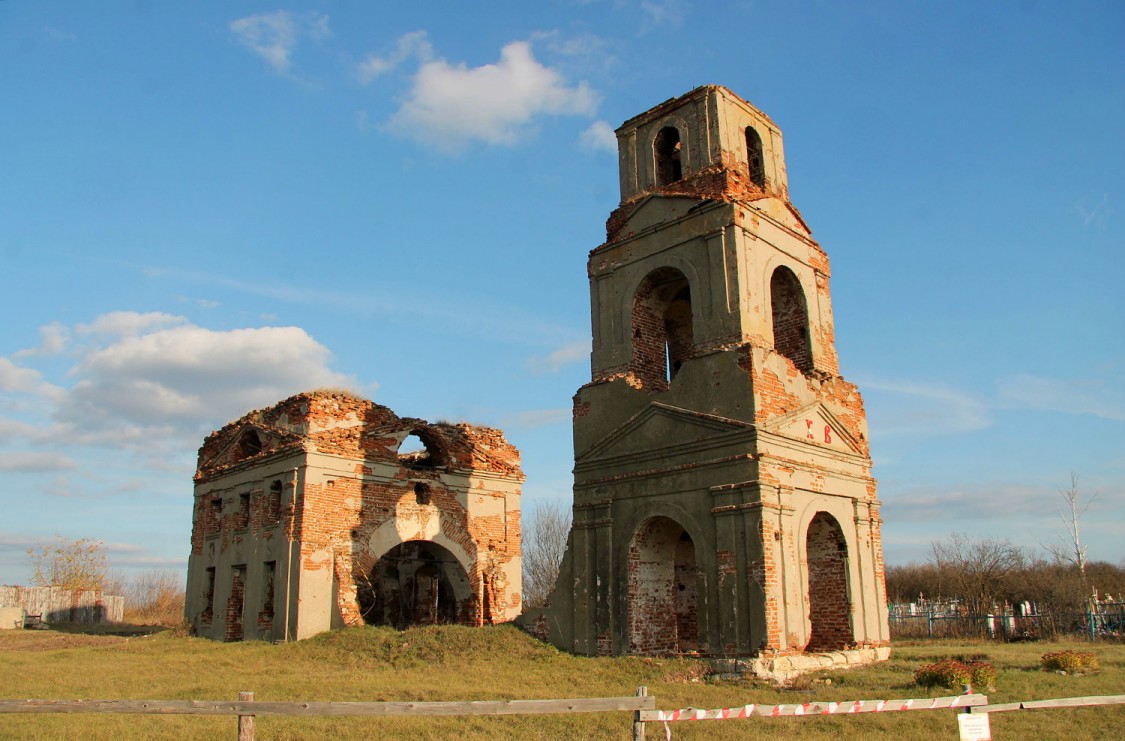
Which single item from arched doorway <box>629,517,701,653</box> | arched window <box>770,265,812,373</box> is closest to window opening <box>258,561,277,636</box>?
arched doorway <box>629,517,701,653</box>

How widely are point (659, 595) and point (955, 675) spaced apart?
5.21m

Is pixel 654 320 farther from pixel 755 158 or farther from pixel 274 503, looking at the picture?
pixel 274 503

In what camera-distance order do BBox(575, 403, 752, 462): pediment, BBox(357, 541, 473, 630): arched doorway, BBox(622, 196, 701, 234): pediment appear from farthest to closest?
BBox(357, 541, 473, 630): arched doorway < BBox(622, 196, 701, 234): pediment < BBox(575, 403, 752, 462): pediment

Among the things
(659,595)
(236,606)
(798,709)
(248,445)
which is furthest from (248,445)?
(798,709)

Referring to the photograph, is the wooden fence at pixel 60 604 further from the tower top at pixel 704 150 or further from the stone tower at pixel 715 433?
the tower top at pixel 704 150

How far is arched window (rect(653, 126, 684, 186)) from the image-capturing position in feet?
57.8

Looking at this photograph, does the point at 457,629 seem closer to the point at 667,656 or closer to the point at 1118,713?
the point at 667,656

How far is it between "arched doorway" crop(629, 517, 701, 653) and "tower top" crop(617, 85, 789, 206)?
20.1 feet

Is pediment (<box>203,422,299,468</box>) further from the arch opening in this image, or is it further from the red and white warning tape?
the red and white warning tape

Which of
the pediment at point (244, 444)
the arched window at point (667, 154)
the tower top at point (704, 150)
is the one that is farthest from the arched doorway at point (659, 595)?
the pediment at point (244, 444)

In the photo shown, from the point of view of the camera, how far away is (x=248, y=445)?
23.4 m

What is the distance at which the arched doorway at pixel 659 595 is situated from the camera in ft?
49.0

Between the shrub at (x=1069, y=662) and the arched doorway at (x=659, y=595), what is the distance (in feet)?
17.7

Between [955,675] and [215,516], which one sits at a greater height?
[215,516]
